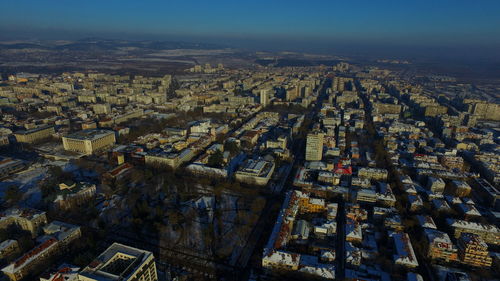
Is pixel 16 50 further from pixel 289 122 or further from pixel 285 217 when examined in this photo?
pixel 285 217

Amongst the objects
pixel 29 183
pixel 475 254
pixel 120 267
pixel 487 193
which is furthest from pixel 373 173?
pixel 29 183

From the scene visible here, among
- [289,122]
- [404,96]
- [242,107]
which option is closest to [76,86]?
[242,107]

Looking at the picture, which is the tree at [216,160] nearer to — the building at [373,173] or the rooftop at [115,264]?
the building at [373,173]

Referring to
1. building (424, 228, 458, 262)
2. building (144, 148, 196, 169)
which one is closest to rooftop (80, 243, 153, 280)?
building (144, 148, 196, 169)

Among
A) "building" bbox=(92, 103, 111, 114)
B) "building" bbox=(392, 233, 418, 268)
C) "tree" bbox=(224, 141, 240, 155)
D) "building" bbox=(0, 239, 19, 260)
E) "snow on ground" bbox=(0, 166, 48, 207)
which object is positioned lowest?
"snow on ground" bbox=(0, 166, 48, 207)

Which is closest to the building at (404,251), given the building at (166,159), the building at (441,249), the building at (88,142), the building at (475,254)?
the building at (441,249)

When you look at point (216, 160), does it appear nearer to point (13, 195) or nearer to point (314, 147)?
point (314, 147)

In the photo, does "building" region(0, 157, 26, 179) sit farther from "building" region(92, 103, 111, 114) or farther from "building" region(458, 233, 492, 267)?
"building" region(458, 233, 492, 267)
